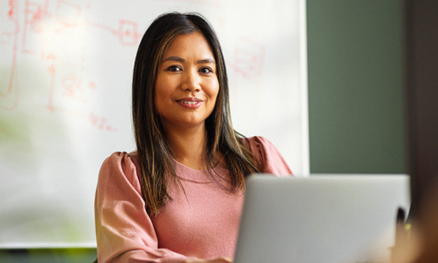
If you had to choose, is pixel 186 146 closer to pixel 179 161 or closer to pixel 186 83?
Answer: pixel 179 161

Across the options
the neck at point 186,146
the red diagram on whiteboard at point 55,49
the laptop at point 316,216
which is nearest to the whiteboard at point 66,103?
the red diagram on whiteboard at point 55,49

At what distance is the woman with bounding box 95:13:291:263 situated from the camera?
123 cm

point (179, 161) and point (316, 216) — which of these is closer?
point (316, 216)

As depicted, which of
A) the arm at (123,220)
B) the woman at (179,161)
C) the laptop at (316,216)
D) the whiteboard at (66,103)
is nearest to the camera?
the laptop at (316,216)

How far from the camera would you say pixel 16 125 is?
201cm

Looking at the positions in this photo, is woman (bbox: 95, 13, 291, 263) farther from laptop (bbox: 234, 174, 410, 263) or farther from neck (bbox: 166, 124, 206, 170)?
laptop (bbox: 234, 174, 410, 263)

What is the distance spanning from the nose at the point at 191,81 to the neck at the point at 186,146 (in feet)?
0.44

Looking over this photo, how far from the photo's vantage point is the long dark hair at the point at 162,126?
4.34ft

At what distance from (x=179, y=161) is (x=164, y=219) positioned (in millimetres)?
213

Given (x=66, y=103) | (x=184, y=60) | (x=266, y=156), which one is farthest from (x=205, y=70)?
(x=66, y=103)

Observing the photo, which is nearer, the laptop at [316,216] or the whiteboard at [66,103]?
the laptop at [316,216]

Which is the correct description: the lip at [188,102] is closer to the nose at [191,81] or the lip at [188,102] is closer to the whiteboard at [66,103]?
the nose at [191,81]

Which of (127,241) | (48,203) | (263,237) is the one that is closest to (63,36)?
(48,203)

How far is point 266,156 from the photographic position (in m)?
1.46
